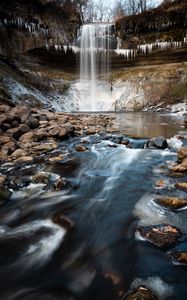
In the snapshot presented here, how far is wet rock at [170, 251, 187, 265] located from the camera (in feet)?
10.4

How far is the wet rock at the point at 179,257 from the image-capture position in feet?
10.4

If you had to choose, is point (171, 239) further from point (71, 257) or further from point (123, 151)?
point (123, 151)

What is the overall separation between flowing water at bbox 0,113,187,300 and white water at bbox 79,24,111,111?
79.9 ft

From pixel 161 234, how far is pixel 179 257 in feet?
1.58

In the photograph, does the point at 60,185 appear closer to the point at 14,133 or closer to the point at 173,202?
the point at 173,202

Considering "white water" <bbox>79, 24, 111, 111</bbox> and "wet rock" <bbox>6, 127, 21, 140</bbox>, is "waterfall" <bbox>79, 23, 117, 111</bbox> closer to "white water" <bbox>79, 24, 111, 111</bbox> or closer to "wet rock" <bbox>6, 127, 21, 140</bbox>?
"white water" <bbox>79, 24, 111, 111</bbox>

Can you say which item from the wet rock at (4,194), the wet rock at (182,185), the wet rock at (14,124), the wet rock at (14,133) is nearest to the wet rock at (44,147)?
the wet rock at (14,133)

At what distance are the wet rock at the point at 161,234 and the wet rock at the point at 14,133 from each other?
6.77 m

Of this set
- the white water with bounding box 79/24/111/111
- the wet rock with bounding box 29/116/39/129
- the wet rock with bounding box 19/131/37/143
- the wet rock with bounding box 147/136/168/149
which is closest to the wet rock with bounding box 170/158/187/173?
the wet rock with bounding box 147/136/168/149

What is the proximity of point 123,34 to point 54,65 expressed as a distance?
28.0ft

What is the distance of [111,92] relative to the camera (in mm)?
29688

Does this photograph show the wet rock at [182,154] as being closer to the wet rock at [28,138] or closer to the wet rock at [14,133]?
the wet rock at [28,138]

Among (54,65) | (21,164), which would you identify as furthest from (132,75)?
(21,164)

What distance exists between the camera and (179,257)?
3.23 metres
